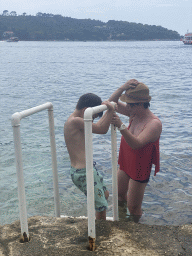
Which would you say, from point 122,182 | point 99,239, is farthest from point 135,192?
point 99,239

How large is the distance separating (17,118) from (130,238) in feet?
4.80

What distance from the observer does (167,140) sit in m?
10.3

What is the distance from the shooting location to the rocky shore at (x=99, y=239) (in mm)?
2785

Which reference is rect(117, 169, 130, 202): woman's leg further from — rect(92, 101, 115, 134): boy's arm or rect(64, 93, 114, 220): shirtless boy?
rect(92, 101, 115, 134): boy's arm

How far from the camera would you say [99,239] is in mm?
2969

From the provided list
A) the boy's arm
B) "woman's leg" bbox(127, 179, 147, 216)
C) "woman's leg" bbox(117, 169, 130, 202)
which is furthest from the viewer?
"woman's leg" bbox(117, 169, 130, 202)

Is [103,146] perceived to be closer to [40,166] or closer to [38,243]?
[40,166]

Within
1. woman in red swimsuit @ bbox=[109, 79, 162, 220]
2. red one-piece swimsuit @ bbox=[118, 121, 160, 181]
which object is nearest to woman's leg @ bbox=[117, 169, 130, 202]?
woman in red swimsuit @ bbox=[109, 79, 162, 220]

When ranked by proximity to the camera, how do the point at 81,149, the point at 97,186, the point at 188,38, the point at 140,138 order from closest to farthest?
1. the point at 97,186
2. the point at 81,149
3. the point at 140,138
4. the point at 188,38

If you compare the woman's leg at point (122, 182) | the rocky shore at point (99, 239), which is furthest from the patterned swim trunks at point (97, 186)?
the woman's leg at point (122, 182)

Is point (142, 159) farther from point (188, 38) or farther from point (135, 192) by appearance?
point (188, 38)

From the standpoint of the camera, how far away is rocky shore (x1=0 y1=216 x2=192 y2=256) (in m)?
2.79

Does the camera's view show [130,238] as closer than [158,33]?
Yes

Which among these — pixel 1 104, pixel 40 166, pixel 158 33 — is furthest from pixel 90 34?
pixel 40 166
